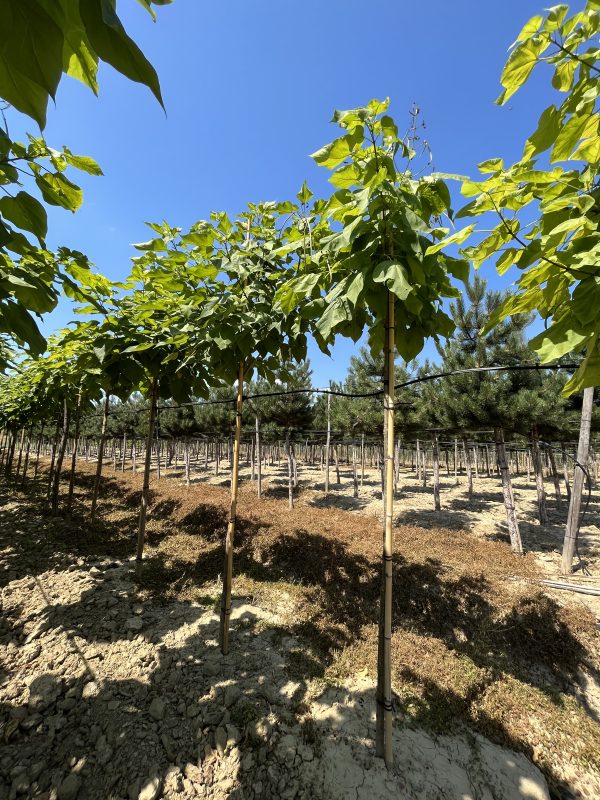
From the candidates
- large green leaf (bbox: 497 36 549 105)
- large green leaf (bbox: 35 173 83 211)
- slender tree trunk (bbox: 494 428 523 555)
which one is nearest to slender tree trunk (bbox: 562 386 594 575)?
slender tree trunk (bbox: 494 428 523 555)

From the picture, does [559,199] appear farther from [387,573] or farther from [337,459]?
[337,459]

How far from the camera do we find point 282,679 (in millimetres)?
3447

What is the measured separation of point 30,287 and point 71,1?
132cm

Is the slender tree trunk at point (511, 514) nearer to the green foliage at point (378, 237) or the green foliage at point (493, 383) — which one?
the green foliage at point (493, 383)

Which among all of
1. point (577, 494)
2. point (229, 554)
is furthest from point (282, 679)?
point (577, 494)

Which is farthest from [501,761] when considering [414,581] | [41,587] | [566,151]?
[41,587]

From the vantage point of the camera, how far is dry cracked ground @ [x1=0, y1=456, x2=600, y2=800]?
2.52m

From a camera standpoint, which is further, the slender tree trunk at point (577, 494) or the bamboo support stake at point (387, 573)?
the slender tree trunk at point (577, 494)

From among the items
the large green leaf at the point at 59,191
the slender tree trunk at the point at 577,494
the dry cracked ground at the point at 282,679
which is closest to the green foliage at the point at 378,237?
the large green leaf at the point at 59,191

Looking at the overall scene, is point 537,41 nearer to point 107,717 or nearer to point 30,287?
point 30,287

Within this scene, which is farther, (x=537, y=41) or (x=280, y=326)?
(x=280, y=326)

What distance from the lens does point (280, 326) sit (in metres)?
2.79

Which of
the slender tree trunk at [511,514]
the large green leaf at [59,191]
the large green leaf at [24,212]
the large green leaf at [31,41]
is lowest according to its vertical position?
the slender tree trunk at [511,514]

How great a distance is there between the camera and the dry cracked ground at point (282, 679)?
252 centimetres
